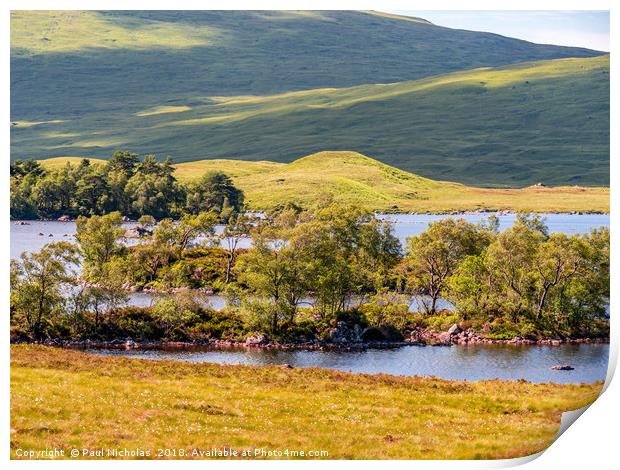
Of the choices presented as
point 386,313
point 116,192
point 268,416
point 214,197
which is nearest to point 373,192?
point 214,197

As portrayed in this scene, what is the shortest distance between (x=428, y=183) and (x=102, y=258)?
474 feet

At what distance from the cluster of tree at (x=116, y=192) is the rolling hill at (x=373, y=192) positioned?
52.7 ft

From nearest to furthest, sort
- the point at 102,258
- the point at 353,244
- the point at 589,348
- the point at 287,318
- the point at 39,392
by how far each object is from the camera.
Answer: the point at 39,392, the point at 589,348, the point at 287,318, the point at 102,258, the point at 353,244

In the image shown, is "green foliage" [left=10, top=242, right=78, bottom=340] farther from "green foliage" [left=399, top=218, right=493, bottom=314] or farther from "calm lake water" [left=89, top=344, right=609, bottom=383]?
"green foliage" [left=399, top=218, right=493, bottom=314]

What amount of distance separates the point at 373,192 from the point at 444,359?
12078 cm

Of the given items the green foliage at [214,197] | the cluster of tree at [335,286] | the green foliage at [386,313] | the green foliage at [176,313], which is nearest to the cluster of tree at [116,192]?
the green foliage at [214,197]

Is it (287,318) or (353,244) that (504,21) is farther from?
(353,244)

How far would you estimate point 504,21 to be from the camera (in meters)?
21.7

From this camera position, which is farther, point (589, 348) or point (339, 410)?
point (589, 348)

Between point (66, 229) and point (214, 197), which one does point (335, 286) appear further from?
point (214, 197)

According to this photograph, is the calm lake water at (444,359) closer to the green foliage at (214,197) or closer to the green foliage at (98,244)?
the green foliage at (98,244)
